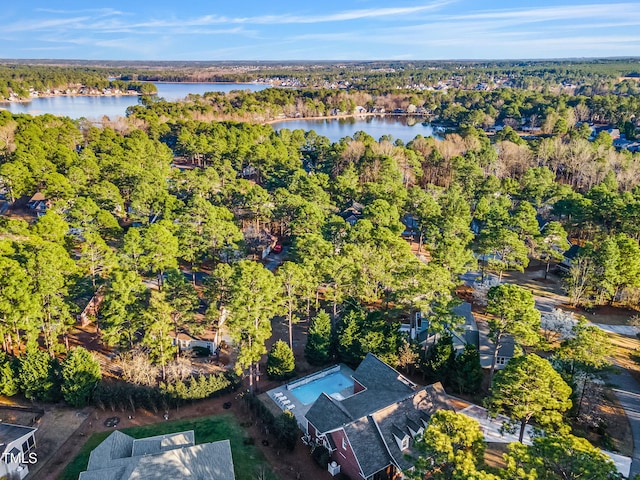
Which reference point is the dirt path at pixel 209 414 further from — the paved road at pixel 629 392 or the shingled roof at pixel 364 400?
the paved road at pixel 629 392

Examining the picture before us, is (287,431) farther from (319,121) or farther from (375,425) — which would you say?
(319,121)

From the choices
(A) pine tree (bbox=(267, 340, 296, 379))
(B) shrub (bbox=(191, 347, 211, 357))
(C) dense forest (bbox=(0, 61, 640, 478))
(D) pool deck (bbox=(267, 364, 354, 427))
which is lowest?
(D) pool deck (bbox=(267, 364, 354, 427))

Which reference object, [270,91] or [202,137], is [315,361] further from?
→ [270,91]

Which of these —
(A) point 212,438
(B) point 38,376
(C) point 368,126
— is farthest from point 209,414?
(C) point 368,126

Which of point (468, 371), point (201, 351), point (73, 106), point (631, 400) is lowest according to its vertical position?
point (631, 400)

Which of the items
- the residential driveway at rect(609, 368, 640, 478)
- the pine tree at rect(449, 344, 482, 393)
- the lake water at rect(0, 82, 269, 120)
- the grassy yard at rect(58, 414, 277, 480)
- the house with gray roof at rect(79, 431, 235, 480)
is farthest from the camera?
the lake water at rect(0, 82, 269, 120)

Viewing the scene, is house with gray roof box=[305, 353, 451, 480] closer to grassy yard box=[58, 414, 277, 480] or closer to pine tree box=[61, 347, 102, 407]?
grassy yard box=[58, 414, 277, 480]

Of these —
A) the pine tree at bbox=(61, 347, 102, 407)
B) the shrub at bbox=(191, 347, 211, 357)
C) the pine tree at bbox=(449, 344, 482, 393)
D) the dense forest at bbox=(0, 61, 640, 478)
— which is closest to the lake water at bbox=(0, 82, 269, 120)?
the dense forest at bbox=(0, 61, 640, 478)

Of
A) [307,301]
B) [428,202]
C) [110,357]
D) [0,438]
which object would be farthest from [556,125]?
[0,438]
